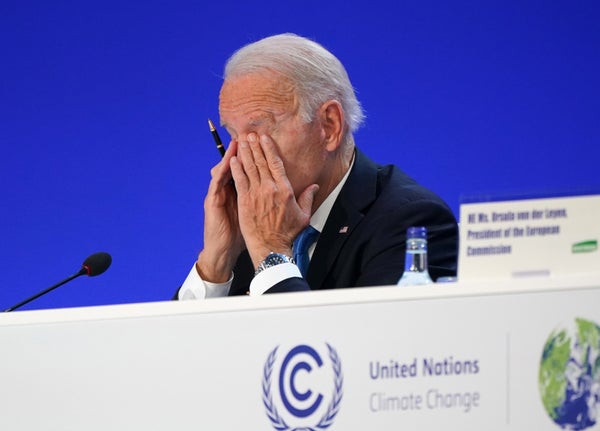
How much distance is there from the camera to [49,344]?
6.04ft

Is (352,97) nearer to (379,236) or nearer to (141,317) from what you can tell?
(379,236)

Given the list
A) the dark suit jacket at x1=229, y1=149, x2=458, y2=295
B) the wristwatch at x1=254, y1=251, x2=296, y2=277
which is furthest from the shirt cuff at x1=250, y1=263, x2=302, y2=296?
the dark suit jacket at x1=229, y1=149, x2=458, y2=295

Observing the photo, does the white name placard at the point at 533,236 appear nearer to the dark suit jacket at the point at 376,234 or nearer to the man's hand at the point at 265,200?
the dark suit jacket at the point at 376,234

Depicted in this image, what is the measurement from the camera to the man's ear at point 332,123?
295cm

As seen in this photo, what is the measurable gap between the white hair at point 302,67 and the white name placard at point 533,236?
1.26 metres

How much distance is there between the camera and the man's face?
113 inches

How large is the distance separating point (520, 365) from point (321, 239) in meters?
1.23

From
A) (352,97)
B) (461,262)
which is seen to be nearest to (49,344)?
(461,262)

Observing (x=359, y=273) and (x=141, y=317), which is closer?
(x=141, y=317)

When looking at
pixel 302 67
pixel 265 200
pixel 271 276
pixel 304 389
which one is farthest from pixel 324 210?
pixel 304 389

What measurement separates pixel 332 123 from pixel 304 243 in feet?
1.11

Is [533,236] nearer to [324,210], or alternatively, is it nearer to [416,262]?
[416,262]

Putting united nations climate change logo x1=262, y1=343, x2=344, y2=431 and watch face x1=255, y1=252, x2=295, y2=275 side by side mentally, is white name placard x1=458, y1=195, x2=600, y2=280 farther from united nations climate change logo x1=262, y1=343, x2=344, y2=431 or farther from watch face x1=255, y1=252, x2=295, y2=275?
watch face x1=255, y1=252, x2=295, y2=275

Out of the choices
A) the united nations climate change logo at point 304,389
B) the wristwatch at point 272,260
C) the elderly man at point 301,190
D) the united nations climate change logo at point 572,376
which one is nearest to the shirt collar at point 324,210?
the elderly man at point 301,190
